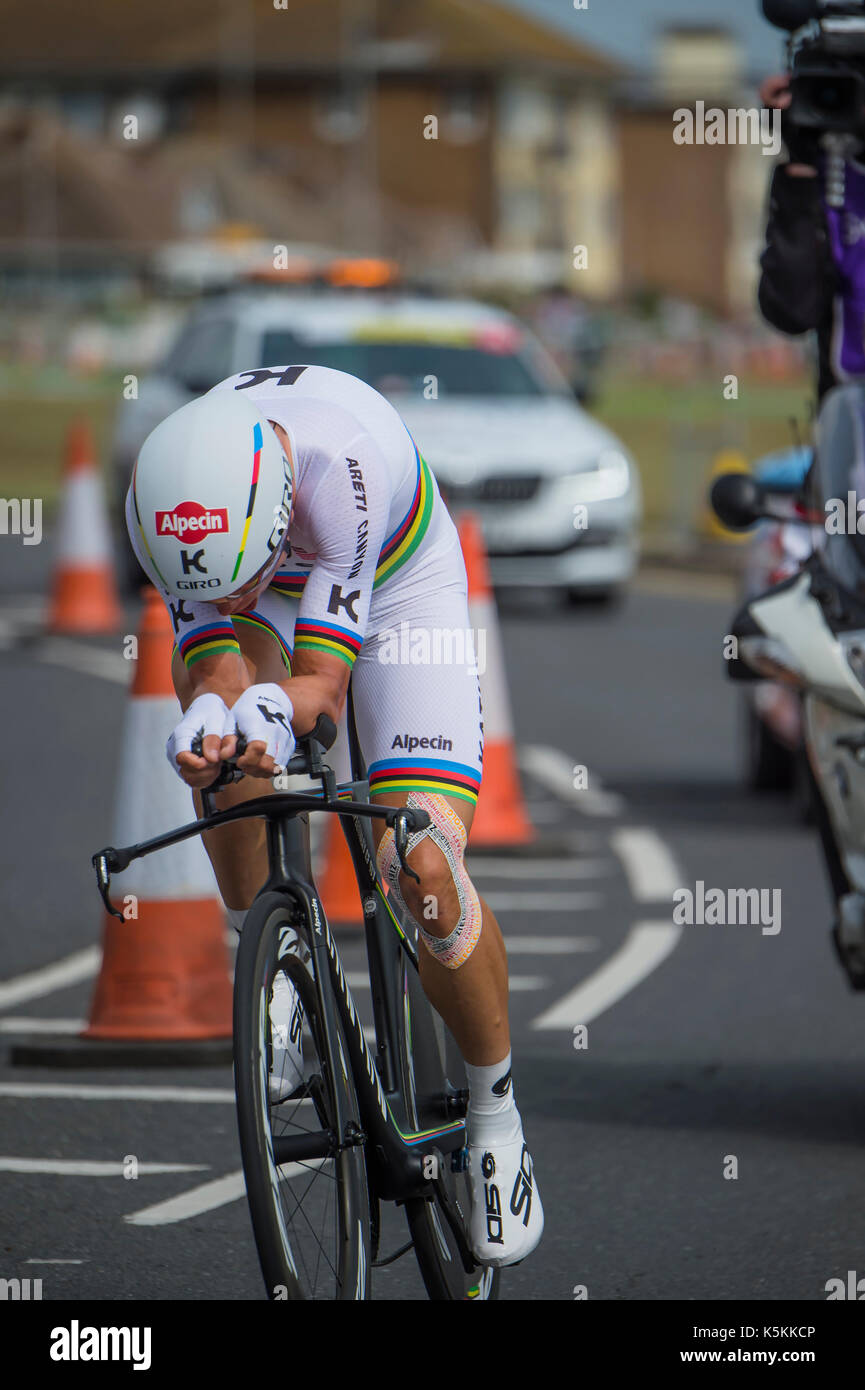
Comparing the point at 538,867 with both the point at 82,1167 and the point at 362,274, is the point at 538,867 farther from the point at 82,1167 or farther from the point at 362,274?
the point at 362,274

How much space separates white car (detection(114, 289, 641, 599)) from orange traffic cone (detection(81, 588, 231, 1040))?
34.6 ft

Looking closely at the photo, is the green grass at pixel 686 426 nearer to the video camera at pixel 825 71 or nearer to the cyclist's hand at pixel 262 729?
the video camera at pixel 825 71

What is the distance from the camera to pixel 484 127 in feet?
393

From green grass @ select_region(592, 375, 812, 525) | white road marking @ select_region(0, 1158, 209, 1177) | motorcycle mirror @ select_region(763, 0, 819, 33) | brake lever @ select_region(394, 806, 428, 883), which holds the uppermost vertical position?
green grass @ select_region(592, 375, 812, 525)

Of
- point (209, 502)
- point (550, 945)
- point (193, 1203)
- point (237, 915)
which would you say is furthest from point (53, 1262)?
point (550, 945)

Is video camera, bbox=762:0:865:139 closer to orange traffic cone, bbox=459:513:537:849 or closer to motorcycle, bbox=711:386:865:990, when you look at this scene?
motorcycle, bbox=711:386:865:990

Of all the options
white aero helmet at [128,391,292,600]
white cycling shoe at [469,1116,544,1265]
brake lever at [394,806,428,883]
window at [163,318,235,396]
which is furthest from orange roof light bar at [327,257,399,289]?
brake lever at [394,806,428,883]

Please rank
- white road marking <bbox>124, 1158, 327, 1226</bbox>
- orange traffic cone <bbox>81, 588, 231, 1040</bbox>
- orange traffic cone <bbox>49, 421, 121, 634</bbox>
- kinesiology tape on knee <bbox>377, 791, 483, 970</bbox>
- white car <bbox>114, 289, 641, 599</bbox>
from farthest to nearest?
white car <bbox>114, 289, 641, 599</bbox>
orange traffic cone <bbox>49, 421, 121, 634</bbox>
orange traffic cone <bbox>81, 588, 231, 1040</bbox>
white road marking <bbox>124, 1158, 327, 1226</bbox>
kinesiology tape on knee <bbox>377, 791, 483, 970</bbox>

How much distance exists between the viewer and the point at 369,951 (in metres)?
4.70

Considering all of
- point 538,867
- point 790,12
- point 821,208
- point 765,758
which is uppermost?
point 790,12

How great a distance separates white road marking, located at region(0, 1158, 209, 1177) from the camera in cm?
610

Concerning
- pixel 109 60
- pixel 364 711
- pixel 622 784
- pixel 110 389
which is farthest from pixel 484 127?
pixel 364 711

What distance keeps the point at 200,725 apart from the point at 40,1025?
3.62m
